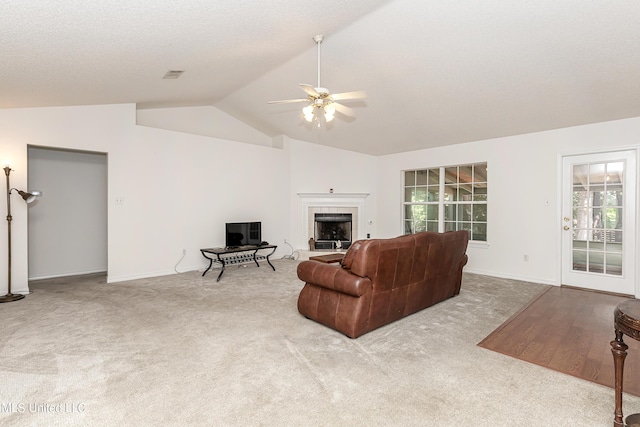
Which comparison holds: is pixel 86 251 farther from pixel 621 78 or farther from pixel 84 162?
pixel 621 78

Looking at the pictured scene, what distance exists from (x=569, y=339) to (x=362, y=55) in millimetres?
3712

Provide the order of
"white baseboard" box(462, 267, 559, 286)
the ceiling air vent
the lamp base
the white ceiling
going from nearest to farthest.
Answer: the white ceiling
the ceiling air vent
the lamp base
"white baseboard" box(462, 267, 559, 286)

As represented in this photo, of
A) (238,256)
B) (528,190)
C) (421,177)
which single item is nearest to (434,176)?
(421,177)

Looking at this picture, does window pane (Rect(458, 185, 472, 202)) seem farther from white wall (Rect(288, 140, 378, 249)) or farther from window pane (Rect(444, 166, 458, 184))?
white wall (Rect(288, 140, 378, 249))

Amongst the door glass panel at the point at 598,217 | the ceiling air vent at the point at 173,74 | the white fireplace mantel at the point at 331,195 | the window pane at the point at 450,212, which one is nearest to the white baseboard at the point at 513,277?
the door glass panel at the point at 598,217

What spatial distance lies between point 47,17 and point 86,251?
460 centimetres

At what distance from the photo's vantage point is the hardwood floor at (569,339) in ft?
7.72

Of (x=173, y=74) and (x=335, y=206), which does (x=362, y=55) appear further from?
(x=335, y=206)

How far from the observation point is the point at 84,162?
5508mm

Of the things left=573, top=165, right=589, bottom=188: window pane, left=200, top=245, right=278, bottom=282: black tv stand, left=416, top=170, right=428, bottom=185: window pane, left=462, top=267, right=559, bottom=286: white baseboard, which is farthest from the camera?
left=416, top=170, right=428, bottom=185: window pane

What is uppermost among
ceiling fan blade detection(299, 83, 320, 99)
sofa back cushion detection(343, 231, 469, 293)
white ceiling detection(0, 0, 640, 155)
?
white ceiling detection(0, 0, 640, 155)

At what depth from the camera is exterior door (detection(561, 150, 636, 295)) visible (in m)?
4.38

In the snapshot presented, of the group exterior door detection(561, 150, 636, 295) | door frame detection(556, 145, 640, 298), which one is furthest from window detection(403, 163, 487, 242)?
exterior door detection(561, 150, 636, 295)

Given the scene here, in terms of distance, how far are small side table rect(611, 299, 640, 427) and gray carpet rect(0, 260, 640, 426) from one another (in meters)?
0.14
